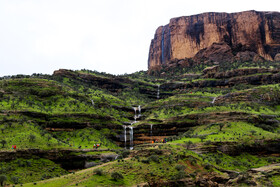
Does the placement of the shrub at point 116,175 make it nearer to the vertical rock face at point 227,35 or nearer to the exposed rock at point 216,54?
the vertical rock face at point 227,35

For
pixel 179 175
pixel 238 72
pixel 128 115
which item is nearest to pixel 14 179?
pixel 179 175

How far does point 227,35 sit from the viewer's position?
166m

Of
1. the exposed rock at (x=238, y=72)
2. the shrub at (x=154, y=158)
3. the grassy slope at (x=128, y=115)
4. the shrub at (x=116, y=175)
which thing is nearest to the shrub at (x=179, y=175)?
the grassy slope at (x=128, y=115)

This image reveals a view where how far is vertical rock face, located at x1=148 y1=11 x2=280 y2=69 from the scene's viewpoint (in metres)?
157

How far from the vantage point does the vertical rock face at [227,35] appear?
6176 inches

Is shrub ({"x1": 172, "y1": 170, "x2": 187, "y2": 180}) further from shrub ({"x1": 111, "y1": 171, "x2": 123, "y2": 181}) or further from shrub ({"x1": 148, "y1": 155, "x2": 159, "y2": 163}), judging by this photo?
shrub ({"x1": 111, "y1": 171, "x2": 123, "y2": 181})

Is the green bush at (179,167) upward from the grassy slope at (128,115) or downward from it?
downward

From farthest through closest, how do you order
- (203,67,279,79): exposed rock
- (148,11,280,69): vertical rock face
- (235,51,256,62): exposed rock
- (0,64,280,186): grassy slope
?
1. (148,11,280,69): vertical rock face
2. (235,51,256,62): exposed rock
3. (203,67,279,79): exposed rock
4. (0,64,280,186): grassy slope

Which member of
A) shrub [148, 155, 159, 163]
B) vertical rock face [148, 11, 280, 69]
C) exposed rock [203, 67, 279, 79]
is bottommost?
shrub [148, 155, 159, 163]

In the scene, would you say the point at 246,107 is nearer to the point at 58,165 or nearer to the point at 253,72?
the point at 253,72

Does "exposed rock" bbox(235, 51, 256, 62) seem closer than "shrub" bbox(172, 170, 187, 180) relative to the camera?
No

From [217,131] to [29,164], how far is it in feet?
155

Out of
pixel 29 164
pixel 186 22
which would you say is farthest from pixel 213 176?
pixel 186 22

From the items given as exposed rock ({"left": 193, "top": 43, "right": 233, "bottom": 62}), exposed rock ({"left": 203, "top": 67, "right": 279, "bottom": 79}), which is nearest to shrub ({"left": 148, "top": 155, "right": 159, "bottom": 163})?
exposed rock ({"left": 203, "top": 67, "right": 279, "bottom": 79})
